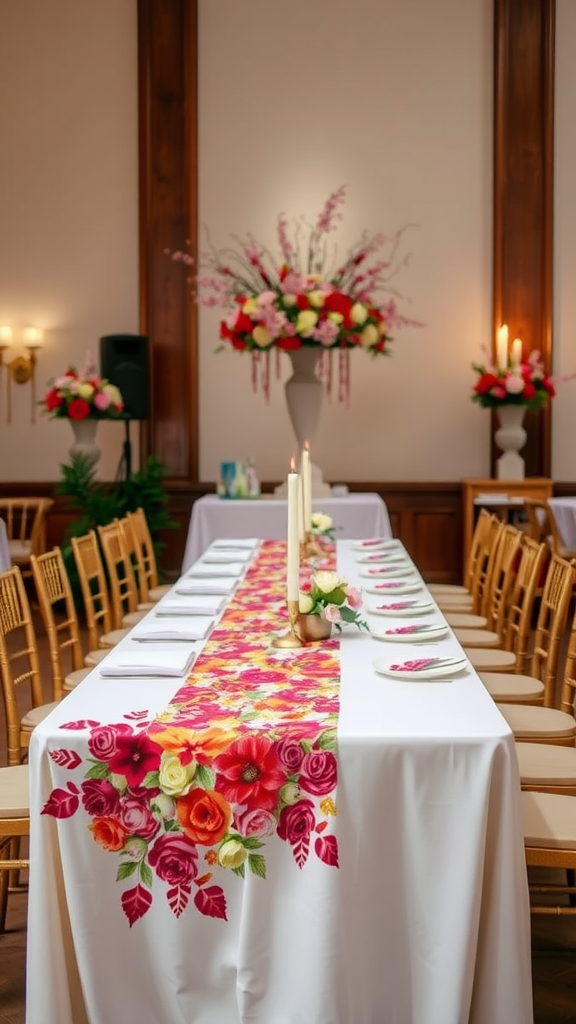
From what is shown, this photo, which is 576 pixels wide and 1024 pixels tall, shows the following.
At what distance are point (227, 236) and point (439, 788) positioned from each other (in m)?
6.98

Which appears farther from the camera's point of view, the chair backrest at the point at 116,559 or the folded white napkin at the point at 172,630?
the chair backrest at the point at 116,559

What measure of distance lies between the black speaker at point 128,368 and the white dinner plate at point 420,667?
5.49m

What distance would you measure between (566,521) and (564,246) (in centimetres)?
245

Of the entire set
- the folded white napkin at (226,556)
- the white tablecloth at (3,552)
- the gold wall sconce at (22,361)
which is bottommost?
the white tablecloth at (3,552)

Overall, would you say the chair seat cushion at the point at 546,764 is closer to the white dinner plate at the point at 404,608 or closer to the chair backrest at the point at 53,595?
the white dinner plate at the point at 404,608

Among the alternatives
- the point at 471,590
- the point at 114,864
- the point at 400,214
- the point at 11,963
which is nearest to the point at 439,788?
the point at 114,864

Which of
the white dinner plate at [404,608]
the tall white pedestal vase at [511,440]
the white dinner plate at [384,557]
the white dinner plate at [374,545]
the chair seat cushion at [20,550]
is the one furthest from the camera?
the tall white pedestal vase at [511,440]

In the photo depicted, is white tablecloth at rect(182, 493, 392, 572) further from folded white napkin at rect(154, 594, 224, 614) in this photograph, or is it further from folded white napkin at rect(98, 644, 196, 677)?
folded white napkin at rect(98, 644, 196, 677)

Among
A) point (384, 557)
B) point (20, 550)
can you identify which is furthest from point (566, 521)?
point (20, 550)

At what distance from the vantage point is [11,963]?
283 cm

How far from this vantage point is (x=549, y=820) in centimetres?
246

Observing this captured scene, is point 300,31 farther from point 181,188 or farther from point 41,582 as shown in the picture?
point 41,582

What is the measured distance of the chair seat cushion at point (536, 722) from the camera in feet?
10.3

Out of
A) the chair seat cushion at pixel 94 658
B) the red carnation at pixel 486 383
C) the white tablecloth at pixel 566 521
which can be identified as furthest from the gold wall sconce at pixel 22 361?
the chair seat cushion at pixel 94 658
